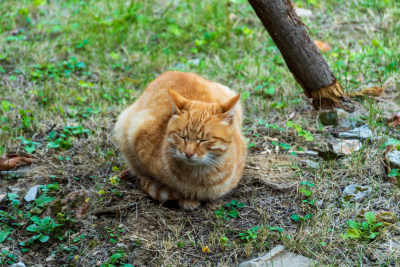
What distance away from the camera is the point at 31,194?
358 centimetres

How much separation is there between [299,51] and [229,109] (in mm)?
1350

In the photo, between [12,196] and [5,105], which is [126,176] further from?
[5,105]

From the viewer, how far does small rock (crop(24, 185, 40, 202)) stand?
3.53m

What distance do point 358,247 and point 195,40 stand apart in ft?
12.8

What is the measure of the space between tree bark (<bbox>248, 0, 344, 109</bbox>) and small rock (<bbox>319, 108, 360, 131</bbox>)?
0.35 feet

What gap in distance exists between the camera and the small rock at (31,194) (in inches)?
139

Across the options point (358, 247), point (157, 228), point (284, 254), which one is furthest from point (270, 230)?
point (157, 228)

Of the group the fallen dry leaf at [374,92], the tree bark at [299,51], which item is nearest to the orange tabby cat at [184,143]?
the tree bark at [299,51]

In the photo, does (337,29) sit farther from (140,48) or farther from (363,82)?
(140,48)

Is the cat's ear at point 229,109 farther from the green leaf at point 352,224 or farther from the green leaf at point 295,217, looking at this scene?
the green leaf at point 352,224

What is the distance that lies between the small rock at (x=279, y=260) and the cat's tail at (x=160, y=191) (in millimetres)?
878

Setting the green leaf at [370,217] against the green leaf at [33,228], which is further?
the green leaf at [33,228]

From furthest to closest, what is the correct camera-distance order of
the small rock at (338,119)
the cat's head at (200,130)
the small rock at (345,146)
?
the small rock at (338,119), the small rock at (345,146), the cat's head at (200,130)

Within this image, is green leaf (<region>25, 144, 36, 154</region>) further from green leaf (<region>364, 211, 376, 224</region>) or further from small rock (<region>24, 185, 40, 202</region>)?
green leaf (<region>364, 211, 376, 224</region>)
